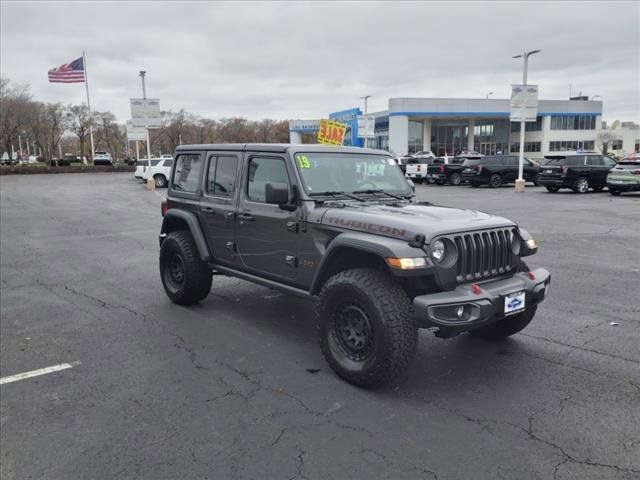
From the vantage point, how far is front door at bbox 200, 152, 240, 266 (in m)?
5.65

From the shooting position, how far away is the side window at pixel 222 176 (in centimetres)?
572

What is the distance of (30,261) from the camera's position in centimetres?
964

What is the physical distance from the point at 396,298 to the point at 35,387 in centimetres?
308

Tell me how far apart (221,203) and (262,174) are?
28.3 inches

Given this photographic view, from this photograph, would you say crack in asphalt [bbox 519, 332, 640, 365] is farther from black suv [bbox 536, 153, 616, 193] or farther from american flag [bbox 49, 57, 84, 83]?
american flag [bbox 49, 57, 84, 83]

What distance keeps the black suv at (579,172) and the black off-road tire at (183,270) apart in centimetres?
2005

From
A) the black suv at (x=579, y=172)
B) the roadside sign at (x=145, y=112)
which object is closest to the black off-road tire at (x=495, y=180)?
the black suv at (x=579, y=172)

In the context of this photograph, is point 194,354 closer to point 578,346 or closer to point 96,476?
point 96,476

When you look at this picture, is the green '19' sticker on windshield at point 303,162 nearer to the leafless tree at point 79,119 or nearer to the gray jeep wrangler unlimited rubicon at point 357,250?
the gray jeep wrangler unlimited rubicon at point 357,250

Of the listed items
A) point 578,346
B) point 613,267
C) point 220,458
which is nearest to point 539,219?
point 613,267

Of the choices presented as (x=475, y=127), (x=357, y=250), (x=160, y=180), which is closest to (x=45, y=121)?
(x=160, y=180)

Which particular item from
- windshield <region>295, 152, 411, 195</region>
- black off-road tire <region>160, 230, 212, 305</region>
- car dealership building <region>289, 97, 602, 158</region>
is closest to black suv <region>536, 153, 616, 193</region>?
windshield <region>295, 152, 411, 195</region>

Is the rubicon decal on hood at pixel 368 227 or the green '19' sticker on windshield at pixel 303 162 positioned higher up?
the green '19' sticker on windshield at pixel 303 162

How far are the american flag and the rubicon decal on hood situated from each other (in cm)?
4121
